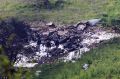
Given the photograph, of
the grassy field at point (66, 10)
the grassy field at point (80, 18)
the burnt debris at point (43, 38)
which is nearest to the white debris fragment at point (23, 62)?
the burnt debris at point (43, 38)

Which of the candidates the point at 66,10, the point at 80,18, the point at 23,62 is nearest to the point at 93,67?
the point at 23,62

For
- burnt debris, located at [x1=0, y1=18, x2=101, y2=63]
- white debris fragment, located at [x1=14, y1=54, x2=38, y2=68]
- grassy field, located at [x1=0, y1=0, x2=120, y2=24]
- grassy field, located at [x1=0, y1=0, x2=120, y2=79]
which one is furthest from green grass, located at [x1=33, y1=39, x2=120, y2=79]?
grassy field, located at [x1=0, y1=0, x2=120, y2=24]

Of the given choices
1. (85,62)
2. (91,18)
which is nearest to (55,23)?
(91,18)

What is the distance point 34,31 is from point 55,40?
98.9 inches

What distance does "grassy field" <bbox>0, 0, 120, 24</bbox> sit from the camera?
104ft

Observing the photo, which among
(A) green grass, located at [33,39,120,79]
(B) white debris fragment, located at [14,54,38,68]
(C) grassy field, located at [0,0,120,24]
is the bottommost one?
(B) white debris fragment, located at [14,54,38,68]

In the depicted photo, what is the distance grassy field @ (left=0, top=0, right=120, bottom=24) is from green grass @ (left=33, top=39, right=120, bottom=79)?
628cm

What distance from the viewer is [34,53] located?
26234 millimetres

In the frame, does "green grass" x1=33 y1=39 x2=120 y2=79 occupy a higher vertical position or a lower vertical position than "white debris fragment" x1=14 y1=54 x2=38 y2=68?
higher

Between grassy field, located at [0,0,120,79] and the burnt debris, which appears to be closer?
grassy field, located at [0,0,120,79]

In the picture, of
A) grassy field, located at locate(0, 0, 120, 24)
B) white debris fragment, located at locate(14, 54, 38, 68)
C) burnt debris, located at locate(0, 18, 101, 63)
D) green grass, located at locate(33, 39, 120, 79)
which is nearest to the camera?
green grass, located at locate(33, 39, 120, 79)

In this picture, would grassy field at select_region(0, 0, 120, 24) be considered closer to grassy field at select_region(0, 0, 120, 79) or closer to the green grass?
grassy field at select_region(0, 0, 120, 79)

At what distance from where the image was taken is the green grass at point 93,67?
21500 mm

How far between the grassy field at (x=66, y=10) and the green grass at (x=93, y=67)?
628 centimetres
